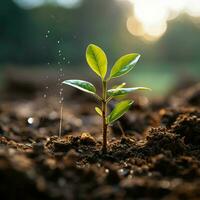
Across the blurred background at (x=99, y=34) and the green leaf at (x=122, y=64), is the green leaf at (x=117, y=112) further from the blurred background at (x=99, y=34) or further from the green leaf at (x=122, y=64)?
the blurred background at (x=99, y=34)

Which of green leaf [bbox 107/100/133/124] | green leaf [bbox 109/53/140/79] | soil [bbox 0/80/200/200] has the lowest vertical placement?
soil [bbox 0/80/200/200]

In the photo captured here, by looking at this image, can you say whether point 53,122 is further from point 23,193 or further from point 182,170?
point 23,193

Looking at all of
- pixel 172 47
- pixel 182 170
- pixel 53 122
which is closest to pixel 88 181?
pixel 182 170

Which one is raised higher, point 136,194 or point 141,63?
point 141,63

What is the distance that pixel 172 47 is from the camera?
43281 mm

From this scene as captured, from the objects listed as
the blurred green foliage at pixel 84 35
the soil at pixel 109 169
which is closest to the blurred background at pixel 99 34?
the blurred green foliage at pixel 84 35

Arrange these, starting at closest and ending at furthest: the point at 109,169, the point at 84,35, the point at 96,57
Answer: the point at 109,169 → the point at 96,57 → the point at 84,35

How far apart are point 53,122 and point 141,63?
3755 cm

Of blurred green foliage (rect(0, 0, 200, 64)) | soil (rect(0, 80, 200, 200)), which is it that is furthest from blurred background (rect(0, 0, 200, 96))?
soil (rect(0, 80, 200, 200))

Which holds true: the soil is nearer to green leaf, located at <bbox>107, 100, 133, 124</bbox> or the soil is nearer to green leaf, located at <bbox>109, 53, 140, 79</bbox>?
green leaf, located at <bbox>107, 100, 133, 124</bbox>

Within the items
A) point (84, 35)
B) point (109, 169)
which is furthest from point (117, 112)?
point (84, 35)

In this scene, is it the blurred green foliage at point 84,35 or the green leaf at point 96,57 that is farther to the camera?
the blurred green foliage at point 84,35

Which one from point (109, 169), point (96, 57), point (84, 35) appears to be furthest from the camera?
point (84, 35)

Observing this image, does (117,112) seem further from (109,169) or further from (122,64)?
(109,169)
